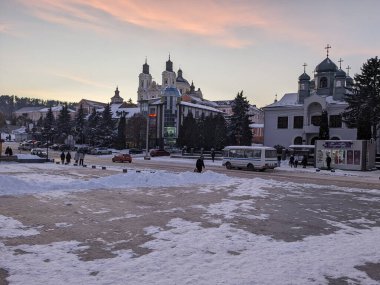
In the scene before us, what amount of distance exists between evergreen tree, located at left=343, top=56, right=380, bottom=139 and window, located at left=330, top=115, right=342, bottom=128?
7.52 meters

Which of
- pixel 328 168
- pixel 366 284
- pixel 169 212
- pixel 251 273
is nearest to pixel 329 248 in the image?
pixel 366 284

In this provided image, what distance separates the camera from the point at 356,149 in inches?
1452

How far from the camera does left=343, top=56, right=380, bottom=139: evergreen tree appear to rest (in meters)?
45.0

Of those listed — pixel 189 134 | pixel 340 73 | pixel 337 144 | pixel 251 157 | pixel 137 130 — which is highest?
pixel 340 73

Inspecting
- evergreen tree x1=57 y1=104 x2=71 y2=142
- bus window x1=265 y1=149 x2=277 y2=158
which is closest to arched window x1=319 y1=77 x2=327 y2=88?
bus window x1=265 y1=149 x2=277 y2=158

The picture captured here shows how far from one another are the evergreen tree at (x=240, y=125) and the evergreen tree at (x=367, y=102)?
15.8 m

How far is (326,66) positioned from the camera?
62344 millimetres

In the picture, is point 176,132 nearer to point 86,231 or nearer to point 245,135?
point 245,135

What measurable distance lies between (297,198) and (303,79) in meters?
51.0

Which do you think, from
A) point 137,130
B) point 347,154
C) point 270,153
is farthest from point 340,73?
point 137,130

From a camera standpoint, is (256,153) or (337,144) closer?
(256,153)

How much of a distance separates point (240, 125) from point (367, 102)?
1987 cm

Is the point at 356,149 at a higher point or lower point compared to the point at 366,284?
higher

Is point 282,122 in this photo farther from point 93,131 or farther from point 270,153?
point 93,131
